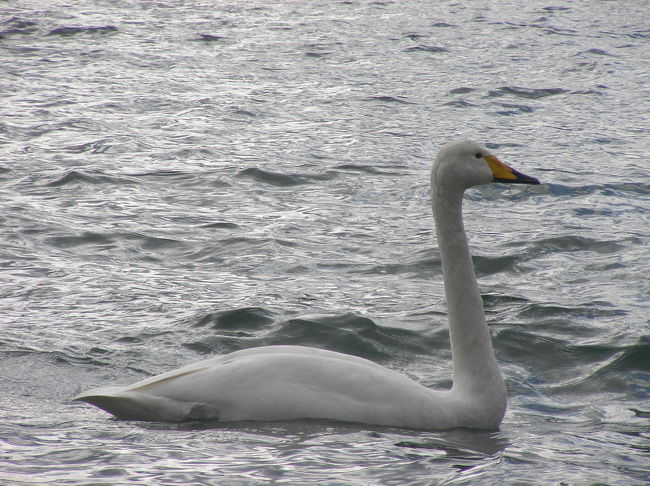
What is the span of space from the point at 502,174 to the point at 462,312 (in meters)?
0.81

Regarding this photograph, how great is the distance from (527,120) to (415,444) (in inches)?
414

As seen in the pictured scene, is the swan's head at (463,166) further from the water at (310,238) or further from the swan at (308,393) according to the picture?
the water at (310,238)

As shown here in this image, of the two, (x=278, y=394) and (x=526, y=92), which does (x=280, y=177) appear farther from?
(x=278, y=394)

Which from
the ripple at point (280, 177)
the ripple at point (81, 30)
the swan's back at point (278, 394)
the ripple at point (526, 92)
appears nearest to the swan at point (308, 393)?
the swan's back at point (278, 394)

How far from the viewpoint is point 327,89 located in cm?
1731

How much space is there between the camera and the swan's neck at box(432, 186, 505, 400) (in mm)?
6055

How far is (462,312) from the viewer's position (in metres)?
6.23

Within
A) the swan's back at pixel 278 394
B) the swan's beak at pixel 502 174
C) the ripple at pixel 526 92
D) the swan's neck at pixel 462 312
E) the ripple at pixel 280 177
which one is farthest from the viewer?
the ripple at pixel 526 92

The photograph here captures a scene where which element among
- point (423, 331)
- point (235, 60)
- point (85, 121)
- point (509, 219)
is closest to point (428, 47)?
point (235, 60)

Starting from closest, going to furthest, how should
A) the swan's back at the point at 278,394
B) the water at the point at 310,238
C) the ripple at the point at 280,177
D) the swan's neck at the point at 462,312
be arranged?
the water at the point at 310,238
the swan's back at the point at 278,394
the swan's neck at the point at 462,312
the ripple at the point at 280,177

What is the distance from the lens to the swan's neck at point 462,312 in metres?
6.05

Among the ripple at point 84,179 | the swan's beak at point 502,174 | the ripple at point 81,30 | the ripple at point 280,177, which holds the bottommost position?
the ripple at point 280,177

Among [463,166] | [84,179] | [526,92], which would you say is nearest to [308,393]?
[463,166]

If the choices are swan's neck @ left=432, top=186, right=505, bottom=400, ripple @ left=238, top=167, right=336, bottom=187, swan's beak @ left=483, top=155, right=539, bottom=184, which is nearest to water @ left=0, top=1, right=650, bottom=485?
ripple @ left=238, top=167, right=336, bottom=187
